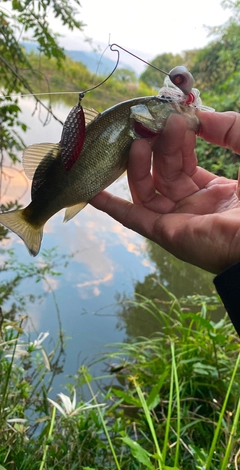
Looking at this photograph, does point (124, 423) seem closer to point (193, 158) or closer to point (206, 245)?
point (206, 245)

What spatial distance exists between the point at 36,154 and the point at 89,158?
0.15 meters

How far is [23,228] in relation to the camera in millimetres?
1124

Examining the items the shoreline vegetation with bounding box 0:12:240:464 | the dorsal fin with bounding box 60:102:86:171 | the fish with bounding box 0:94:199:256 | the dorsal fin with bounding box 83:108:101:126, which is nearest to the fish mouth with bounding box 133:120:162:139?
the fish with bounding box 0:94:199:256

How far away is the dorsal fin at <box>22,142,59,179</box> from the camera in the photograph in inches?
41.6

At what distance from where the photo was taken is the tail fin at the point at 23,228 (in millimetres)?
1107

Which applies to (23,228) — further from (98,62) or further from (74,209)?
(98,62)

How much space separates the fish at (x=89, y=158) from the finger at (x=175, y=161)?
1.2 inches

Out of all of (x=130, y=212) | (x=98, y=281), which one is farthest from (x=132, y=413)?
(x=130, y=212)

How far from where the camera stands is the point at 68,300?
2984 mm

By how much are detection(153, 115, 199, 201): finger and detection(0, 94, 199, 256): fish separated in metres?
0.03

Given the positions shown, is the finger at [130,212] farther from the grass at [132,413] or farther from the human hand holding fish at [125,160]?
the grass at [132,413]

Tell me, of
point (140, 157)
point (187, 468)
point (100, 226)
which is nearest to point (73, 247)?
point (100, 226)

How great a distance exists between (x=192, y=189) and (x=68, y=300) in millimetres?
1937

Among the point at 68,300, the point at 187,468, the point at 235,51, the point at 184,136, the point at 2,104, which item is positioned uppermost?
the point at 235,51
